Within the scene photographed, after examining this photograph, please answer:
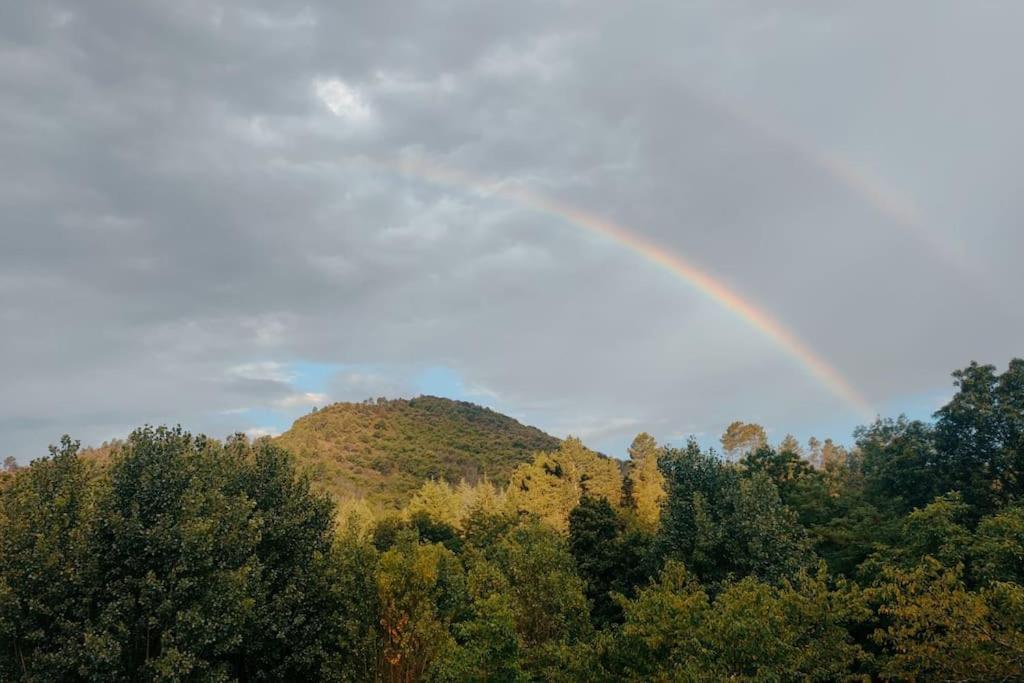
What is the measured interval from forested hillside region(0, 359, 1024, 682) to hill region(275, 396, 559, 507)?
8637cm

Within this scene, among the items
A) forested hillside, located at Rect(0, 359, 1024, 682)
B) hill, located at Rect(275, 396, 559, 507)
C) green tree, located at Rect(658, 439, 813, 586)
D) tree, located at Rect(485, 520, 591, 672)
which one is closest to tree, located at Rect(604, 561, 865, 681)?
forested hillside, located at Rect(0, 359, 1024, 682)

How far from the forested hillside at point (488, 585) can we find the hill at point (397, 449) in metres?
86.4

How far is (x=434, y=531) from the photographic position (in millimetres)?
73812

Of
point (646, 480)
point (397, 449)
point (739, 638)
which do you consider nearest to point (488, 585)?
point (739, 638)

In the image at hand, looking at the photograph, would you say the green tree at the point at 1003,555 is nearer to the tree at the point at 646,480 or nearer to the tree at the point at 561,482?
the tree at the point at 646,480

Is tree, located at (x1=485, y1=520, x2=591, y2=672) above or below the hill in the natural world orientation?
below

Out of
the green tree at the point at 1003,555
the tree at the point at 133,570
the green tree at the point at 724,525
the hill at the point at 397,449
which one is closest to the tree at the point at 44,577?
the tree at the point at 133,570

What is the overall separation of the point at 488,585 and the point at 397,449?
13322 centimetres

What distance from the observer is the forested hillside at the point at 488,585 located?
2009 cm

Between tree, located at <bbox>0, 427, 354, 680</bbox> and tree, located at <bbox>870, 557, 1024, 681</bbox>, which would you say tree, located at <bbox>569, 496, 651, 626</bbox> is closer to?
tree, located at <bbox>870, 557, 1024, 681</bbox>

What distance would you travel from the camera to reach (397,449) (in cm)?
15900

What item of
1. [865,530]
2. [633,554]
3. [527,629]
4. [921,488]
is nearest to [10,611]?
[527,629]

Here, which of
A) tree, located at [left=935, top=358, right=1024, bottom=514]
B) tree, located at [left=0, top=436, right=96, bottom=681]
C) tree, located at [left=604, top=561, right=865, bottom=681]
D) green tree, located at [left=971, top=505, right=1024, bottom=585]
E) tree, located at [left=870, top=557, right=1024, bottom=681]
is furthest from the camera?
tree, located at [left=935, top=358, right=1024, bottom=514]

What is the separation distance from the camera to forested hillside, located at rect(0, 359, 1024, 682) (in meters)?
20.1
